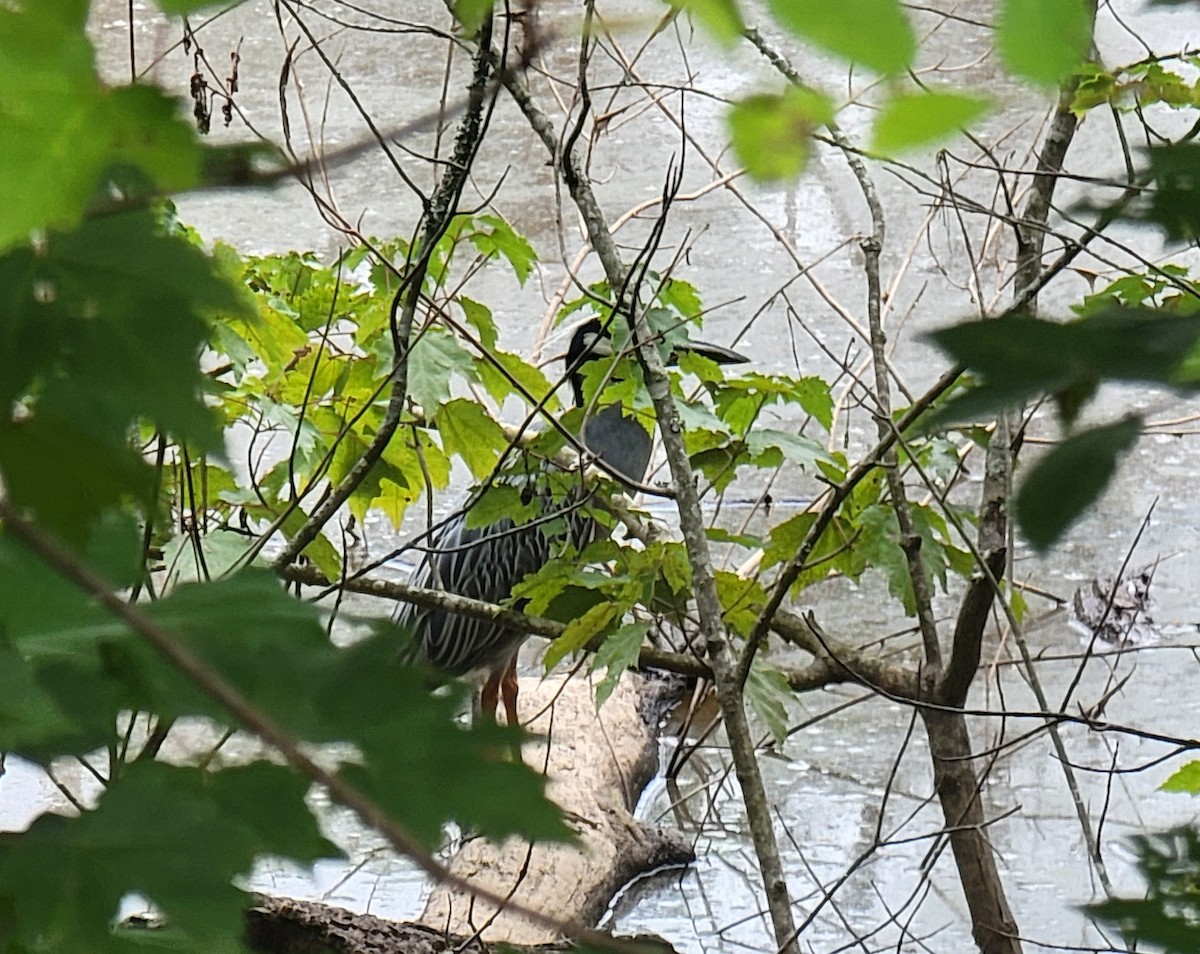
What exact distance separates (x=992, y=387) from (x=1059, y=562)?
8.21 ft

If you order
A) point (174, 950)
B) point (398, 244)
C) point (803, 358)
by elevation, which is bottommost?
point (174, 950)

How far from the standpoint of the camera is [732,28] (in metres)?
0.18

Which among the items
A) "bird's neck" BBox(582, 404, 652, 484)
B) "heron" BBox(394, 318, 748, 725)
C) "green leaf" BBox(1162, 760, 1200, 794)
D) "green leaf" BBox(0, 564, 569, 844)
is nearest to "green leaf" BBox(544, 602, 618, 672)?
"green leaf" BBox(1162, 760, 1200, 794)

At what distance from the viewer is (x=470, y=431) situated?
1339mm

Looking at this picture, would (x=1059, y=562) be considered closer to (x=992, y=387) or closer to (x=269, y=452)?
(x=269, y=452)

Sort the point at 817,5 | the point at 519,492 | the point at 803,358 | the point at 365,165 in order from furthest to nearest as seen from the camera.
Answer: the point at 365,165 → the point at 803,358 → the point at 519,492 → the point at 817,5

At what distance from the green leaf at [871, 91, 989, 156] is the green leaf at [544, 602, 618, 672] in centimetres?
100

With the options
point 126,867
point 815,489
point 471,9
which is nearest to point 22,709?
point 126,867

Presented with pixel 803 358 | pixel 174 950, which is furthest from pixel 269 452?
pixel 174 950

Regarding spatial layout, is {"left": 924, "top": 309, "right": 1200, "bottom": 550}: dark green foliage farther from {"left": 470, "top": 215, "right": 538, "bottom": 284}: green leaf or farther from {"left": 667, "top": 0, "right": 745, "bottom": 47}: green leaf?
{"left": 470, "top": 215, "right": 538, "bottom": 284}: green leaf

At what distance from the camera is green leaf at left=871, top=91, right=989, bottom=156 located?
19cm

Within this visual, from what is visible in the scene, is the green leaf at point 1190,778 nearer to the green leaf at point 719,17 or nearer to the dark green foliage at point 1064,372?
the dark green foliage at point 1064,372

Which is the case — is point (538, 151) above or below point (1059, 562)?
above

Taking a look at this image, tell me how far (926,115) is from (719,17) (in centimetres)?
3
